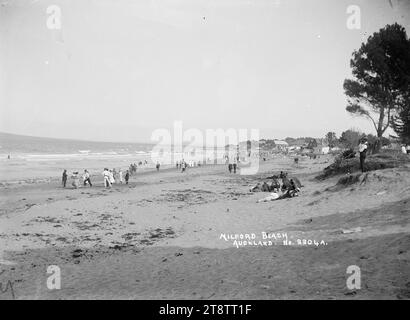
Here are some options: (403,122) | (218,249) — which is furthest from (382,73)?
(218,249)

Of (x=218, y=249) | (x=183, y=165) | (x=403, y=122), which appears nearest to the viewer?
(x=218, y=249)

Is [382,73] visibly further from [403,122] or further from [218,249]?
[218,249]

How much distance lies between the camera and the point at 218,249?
8148 mm

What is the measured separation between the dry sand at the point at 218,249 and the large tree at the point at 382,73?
11.7 meters

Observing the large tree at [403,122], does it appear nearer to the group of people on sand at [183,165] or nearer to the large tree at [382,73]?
the large tree at [382,73]

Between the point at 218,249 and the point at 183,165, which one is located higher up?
the point at 183,165

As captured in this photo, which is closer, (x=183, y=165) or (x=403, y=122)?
(x=403, y=122)

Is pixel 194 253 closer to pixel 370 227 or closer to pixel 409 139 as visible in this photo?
pixel 370 227

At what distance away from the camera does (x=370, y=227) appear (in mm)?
8016

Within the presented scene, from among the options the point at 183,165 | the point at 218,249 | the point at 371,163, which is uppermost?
the point at 371,163

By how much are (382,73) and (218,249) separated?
20.9 metres

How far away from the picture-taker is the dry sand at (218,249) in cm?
568
